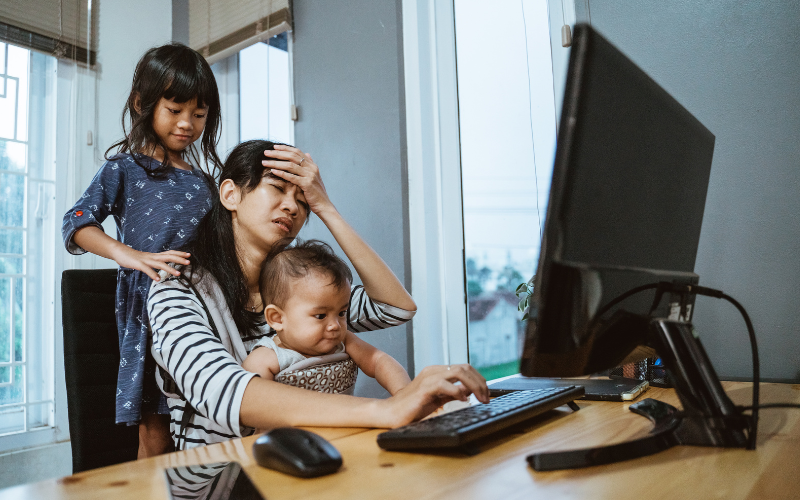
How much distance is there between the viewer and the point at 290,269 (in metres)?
1.15

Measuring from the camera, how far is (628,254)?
62 centimetres

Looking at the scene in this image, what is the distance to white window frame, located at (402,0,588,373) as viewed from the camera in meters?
1.99

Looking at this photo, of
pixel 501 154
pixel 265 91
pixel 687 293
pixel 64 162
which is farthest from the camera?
pixel 265 91

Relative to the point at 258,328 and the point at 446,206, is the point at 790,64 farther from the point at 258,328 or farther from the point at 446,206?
the point at 258,328

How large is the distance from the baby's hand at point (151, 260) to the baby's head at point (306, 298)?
18 centimetres

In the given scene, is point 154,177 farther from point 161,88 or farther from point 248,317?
point 248,317

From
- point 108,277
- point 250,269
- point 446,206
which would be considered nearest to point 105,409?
point 108,277

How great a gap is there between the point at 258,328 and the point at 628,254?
809 mm

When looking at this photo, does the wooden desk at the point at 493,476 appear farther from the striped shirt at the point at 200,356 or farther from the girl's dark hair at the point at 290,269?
the girl's dark hair at the point at 290,269

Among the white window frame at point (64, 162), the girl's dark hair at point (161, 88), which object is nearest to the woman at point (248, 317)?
the girl's dark hair at point (161, 88)

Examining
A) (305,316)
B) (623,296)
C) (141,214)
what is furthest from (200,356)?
(141,214)

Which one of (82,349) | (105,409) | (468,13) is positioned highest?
(468,13)

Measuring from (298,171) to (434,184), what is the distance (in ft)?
3.04

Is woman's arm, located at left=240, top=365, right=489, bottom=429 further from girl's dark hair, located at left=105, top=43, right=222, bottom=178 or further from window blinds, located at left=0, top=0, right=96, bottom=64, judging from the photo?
window blinds, located at left=0, top=0, right=96, bottom=64
